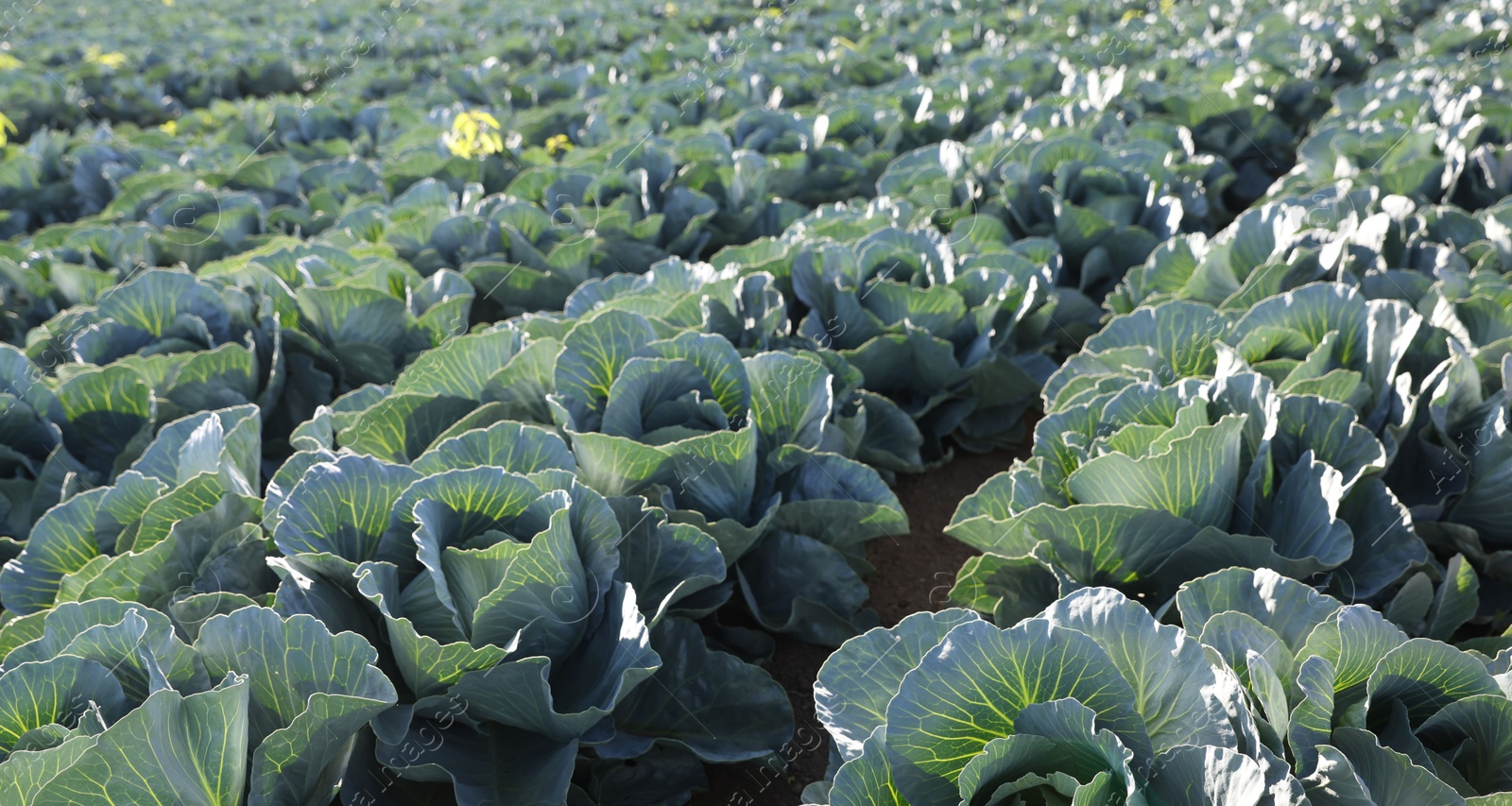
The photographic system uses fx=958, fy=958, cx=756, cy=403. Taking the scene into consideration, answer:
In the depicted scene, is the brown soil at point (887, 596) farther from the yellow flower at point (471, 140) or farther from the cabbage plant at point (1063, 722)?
A: the yellow flower at point (471, 140)

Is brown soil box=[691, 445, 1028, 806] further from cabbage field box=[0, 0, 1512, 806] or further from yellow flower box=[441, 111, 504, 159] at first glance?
yellow flower box=[441, 111, 504, 159]

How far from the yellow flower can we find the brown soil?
3482 mm

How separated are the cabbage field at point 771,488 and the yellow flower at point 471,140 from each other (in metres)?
0.39

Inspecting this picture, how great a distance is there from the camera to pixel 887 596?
9.84ft

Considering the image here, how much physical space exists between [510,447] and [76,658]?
0.85 m

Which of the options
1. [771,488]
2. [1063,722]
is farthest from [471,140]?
[1063,722]

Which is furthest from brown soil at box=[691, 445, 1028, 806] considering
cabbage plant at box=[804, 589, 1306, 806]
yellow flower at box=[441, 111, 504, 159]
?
yellow flower at box=[441, 111, 504, 159]

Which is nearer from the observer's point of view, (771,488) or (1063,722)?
(1063,722)

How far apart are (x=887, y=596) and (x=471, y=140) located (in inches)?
160

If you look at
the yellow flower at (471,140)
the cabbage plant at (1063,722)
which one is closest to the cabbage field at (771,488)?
the cabbage plant at (1063,722)

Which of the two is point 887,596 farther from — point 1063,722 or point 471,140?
point 471,140

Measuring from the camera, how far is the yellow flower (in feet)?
18.4

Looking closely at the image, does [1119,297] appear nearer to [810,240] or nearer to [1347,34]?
[810,240]

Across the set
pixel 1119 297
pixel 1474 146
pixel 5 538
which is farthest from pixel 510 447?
pixel 1474 146
